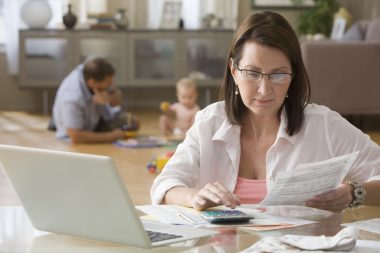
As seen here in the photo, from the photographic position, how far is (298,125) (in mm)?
2289

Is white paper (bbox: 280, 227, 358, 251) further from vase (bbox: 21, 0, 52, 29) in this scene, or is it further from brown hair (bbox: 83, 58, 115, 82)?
vase (bbox: 21, 0, 52, 29)

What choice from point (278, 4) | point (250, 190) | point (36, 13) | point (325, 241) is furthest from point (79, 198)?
point (278, 4)

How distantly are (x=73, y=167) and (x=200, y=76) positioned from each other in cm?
729

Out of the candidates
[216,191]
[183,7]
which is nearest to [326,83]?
[183,7]

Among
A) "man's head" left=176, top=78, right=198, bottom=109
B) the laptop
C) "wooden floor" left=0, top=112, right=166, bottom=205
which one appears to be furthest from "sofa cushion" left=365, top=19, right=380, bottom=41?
the laptop

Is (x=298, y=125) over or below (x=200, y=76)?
over

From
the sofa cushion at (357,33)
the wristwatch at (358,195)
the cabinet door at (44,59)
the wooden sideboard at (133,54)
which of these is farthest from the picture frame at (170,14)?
the wristwatch at (358,195)

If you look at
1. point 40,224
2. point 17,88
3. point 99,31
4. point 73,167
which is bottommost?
point 17,88

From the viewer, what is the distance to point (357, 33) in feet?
26.4

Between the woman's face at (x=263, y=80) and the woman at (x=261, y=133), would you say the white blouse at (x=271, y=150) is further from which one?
the woman's face at (x=263, y=80)

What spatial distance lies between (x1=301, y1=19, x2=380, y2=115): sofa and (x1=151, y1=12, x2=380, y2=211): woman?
4.91 m

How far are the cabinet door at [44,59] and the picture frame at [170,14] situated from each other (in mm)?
955

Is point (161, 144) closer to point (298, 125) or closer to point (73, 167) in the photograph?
point (298, 125)

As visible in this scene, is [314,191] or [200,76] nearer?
[314,191]
